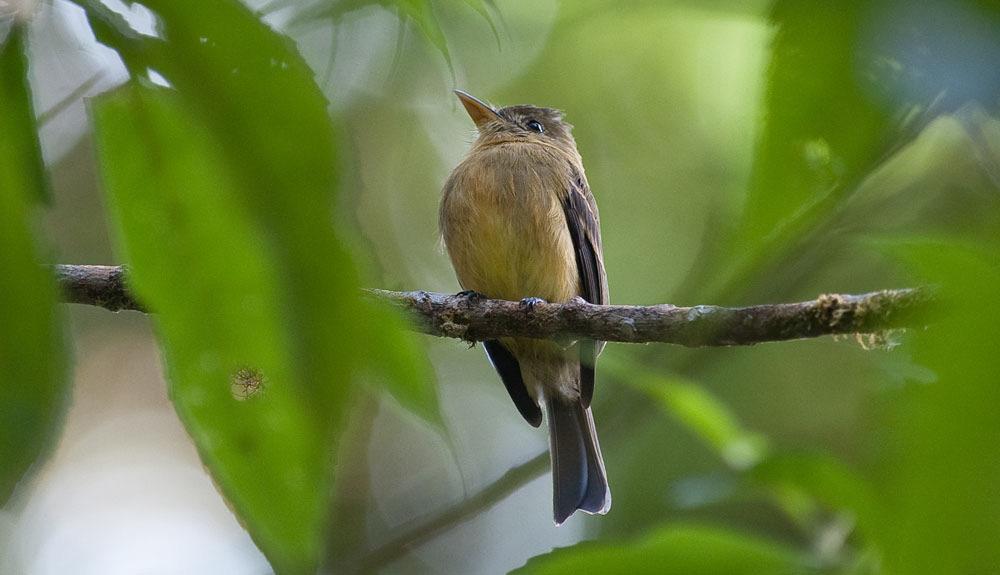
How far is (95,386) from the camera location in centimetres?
730

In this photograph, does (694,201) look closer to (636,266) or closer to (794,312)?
(636,266)

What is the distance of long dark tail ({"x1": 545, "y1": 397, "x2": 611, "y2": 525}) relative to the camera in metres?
4.47

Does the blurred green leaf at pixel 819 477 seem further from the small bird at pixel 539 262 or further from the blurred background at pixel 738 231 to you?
the small bird at pixel 539 262

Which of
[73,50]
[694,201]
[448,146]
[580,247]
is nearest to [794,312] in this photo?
[73,50]

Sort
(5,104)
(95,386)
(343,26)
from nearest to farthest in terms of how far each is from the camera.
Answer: (5,104) → (343,26) → (95,386)

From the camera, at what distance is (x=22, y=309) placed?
96 centimetres

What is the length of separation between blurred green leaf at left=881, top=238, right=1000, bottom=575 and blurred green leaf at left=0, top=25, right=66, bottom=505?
2.13ft

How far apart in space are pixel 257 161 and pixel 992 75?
1.80 ft

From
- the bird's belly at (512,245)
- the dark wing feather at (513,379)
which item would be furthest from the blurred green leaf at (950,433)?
the dark wing feather at (513,379)

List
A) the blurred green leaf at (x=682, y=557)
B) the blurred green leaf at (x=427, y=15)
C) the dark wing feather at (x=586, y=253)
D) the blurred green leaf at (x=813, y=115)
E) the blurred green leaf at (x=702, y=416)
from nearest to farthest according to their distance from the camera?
1. the blurred green leaf at (x=813, y=115)
2. the blurred green leaf at (x=427, y=15)
3. the blurred green leaf at (x=682, y=557)
4. the blurred green leaf at (x=702, y=416)
5. the dark wing feather at (x=586, y=253)

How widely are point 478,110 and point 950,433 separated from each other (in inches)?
195

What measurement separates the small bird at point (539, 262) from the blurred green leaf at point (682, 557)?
9.77 feet

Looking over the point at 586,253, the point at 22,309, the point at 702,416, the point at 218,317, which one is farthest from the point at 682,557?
the point at 586,253

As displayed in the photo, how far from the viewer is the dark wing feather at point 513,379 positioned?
16.4 feet
